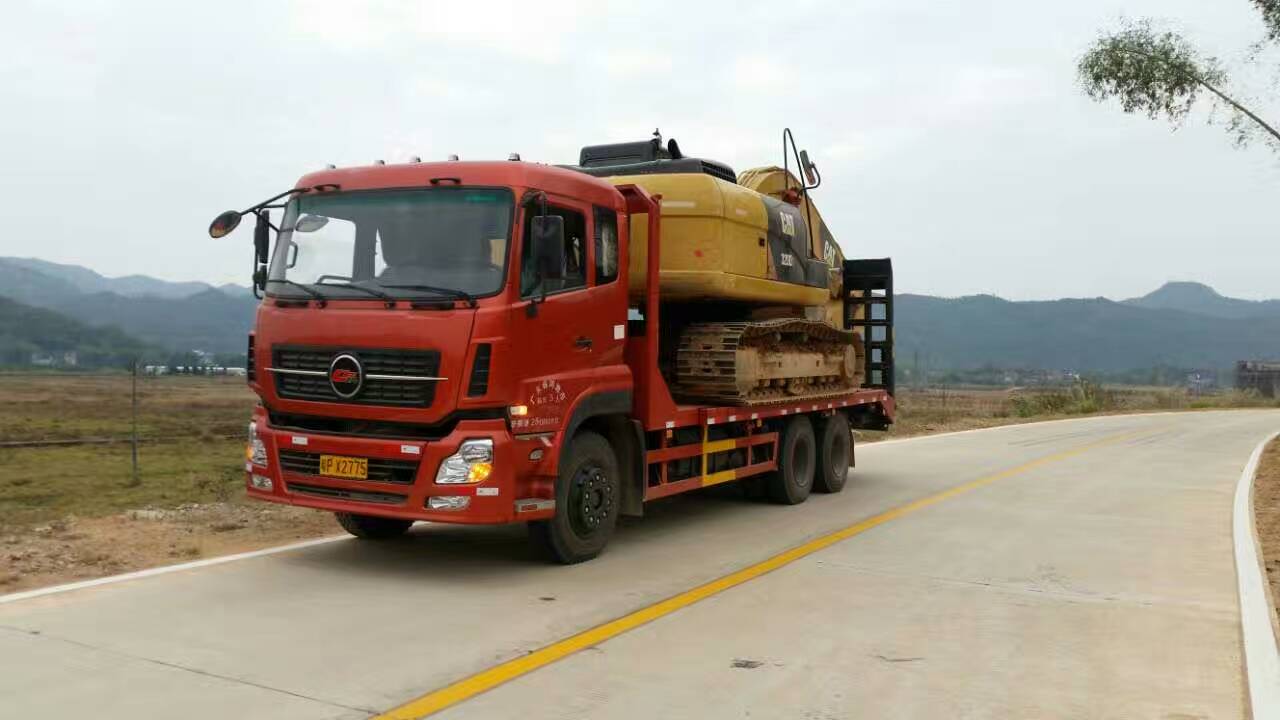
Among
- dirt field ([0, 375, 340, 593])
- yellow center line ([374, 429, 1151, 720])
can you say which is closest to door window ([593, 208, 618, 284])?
yellow center line ([374, 429, 1151, 720])

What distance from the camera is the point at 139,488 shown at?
1577cm

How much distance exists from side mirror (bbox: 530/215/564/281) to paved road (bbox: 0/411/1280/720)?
2268mm

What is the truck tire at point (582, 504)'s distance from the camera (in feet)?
25.5

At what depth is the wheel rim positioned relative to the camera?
26.2 ft

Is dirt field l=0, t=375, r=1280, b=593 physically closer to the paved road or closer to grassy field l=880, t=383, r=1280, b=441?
grassy field l=880, t=383, r=1280, b=441

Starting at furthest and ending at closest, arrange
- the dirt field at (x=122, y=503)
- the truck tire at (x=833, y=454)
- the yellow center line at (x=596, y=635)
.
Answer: the truck tire at (x=833, y=454) → the dirt field at (x=122, y=503) → the yellow center line at (x=596, y=635)

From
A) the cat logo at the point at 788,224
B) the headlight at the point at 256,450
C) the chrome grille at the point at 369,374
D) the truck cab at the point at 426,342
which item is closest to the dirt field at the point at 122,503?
the headlight at the point at 256,450

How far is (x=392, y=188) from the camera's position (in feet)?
25.4

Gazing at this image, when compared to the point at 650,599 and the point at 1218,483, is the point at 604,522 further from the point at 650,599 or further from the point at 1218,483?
the point at 1218,483

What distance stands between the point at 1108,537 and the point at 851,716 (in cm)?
635

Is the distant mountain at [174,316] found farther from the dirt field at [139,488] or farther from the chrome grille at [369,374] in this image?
the chrome grille at [369,374]

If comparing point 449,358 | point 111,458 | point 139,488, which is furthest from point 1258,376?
point 449,358

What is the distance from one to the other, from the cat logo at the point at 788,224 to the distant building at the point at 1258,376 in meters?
62.8

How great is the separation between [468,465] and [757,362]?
4055mm
